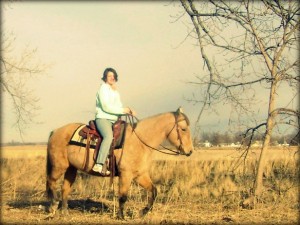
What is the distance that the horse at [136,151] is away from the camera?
8.66 m

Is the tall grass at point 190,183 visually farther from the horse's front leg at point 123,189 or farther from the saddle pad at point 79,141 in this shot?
the saddle pad at point 79,141

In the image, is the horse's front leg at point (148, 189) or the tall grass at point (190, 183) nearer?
the horse's front leg at point (148, 189)

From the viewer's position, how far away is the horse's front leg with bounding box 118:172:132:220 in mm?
8531

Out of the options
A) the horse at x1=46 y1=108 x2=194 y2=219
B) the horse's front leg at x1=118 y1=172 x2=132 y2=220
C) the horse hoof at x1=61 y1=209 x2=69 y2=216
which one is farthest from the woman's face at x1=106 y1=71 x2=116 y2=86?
the horse hoof at x1=61 y1=209 x2=69 y2=216

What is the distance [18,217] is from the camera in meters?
8.88

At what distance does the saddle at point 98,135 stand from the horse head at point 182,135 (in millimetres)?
1061

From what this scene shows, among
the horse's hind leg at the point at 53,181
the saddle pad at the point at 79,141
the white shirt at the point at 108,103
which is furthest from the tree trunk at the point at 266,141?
the horse's hind leg at the point at 53,181

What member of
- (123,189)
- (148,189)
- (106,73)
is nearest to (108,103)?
(106,73)

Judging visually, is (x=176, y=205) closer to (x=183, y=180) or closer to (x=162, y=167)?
(x=183, y=180)

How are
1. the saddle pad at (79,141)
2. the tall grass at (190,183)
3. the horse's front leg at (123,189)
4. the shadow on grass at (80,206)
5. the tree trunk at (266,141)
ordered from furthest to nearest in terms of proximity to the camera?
the tall grass at (190,183)
the tree trunk at (266,141)
the shadow on grass at (80,206)
the saddle pad at (79,141)
the horse's front leg at (123,189)

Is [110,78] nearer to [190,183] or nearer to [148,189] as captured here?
[148,189]

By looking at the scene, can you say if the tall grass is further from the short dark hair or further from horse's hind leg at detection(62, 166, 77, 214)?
the short dark hair

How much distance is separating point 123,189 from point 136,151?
33.0 inches

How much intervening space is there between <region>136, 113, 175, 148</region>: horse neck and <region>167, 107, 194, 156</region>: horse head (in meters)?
0.11
